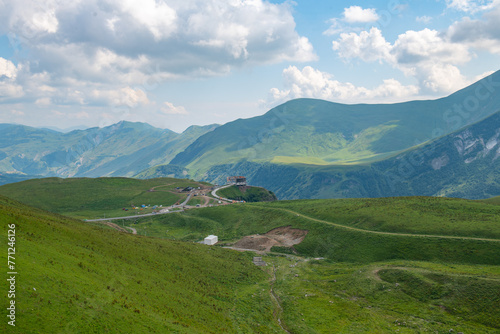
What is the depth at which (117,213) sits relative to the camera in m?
166

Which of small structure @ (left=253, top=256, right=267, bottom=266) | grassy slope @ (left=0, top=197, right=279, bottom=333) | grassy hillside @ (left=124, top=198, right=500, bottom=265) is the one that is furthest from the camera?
small structure @ (left=253, top=256, right=267, bottom=266)

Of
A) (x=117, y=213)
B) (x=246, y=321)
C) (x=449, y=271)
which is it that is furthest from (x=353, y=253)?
(x=117, y=213)

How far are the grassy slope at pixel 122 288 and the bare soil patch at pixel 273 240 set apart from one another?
99.2 feet

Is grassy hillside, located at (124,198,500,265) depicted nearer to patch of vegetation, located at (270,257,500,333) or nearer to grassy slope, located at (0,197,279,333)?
patch of vegetation, located at (270,257,500,333)

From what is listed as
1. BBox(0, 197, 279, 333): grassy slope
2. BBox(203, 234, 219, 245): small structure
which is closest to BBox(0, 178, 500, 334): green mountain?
BBox(0, 197, 279, 333): grassy slope

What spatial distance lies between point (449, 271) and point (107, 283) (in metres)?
A: 68.8

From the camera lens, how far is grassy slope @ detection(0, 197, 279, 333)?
31.9 m

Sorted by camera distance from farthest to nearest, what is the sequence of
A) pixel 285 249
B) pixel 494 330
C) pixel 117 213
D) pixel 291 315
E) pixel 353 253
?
pixel 117 213
pixel 285 249
pixel 353 253
pixel 291 315
pixel 494 330

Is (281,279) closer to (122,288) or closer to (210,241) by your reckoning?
(122,288)

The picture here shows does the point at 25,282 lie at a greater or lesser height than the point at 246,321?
greater

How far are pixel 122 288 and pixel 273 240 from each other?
72198 mm

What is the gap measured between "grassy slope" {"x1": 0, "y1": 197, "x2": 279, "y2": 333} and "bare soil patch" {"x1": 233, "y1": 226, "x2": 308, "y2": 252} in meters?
30.2

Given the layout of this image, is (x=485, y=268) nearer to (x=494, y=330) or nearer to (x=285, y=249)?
(x=494, y=330)

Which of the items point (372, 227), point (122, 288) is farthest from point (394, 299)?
point (122, 288)
